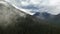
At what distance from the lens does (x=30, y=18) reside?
2.25 ft

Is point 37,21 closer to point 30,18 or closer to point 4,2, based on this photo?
point 30,18

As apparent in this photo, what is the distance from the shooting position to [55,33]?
671 millimetres

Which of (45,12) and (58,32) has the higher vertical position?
(45,12)

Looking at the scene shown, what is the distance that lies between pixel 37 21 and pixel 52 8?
109 millimetres

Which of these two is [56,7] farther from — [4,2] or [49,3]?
[4,2]

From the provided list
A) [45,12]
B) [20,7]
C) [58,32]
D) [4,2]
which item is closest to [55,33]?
[58,32]

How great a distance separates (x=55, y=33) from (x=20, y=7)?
0.77 feet

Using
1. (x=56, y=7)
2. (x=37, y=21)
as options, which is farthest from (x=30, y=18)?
(x=56, y=7)

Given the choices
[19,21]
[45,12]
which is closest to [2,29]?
[19,21]

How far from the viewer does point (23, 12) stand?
2.28 feet

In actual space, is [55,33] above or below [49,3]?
below

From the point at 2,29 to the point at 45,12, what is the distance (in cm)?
24

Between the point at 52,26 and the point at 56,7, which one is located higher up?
the point at 56,7

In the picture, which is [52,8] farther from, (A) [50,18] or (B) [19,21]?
(B) [19,21]
